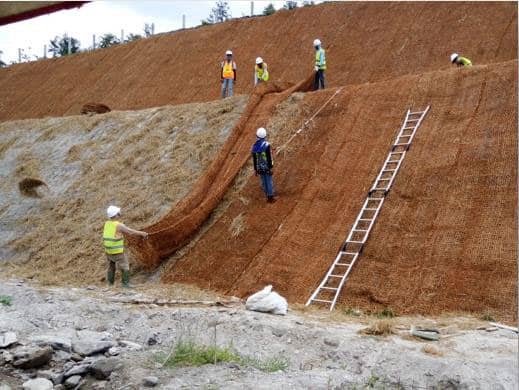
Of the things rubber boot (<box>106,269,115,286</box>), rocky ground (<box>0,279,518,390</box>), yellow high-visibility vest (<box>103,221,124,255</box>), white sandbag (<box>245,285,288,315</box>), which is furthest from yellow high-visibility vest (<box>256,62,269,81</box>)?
white sandbag (<box>245,285,288,315</box>)

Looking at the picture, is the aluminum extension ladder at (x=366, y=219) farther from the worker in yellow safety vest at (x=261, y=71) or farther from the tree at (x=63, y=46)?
the tree at (x=63, y=46)

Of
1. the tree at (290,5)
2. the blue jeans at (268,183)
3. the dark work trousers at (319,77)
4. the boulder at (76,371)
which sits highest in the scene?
the tree at (290,5)

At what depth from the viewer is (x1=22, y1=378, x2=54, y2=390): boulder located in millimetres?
4938

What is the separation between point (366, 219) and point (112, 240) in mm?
4256

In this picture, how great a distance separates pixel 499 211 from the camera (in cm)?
864

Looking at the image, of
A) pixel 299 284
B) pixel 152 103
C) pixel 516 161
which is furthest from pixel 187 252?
pixel 152 103

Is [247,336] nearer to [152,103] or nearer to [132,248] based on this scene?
[132,248]

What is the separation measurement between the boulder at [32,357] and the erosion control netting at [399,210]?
13.1 ft

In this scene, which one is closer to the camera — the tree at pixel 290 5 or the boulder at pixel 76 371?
the boulder at pixel 76 371

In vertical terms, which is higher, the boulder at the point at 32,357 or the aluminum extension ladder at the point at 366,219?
the aluminum extension ladder at the point at 366,219

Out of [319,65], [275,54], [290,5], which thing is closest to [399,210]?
[319,65]

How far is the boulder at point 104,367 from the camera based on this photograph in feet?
16.8

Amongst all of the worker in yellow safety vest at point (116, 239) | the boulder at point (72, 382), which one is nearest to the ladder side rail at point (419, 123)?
the worker in yellow safety vest at point (116, 239)

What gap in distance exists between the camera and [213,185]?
474 inches
